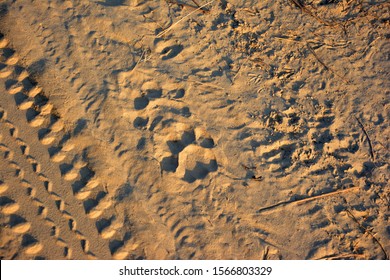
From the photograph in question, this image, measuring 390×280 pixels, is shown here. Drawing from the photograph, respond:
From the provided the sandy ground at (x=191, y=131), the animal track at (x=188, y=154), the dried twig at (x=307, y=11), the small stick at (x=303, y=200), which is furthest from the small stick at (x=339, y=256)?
the dried twig at (x=307, y=11)

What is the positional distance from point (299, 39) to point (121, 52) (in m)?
2.01

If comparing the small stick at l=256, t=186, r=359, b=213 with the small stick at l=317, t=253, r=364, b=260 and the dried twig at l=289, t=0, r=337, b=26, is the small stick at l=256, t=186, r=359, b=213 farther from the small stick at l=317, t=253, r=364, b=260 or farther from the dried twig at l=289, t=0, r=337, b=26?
the dried twig at l=289, t=0, r=337, b=26

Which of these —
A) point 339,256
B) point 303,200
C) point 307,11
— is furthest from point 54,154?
point 307,11

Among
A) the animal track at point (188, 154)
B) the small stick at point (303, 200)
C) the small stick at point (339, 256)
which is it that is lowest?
the small stick at point (339, 256)

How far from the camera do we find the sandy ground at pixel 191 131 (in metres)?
2.71

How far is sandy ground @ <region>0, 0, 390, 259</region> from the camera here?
2.71m

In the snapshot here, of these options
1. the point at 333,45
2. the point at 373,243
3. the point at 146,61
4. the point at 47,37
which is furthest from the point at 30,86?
the point at 373,243

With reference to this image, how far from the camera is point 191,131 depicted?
296 centimetres

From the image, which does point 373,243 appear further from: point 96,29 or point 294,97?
point 96,29

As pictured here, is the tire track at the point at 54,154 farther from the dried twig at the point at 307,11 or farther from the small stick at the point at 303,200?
the dried twig at the point at 307,11

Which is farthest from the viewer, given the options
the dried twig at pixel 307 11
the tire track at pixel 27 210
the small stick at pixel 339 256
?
the dried twig at pixel 307 11

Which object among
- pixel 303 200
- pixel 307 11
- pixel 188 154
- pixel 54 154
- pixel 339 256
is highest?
pixel 307 11

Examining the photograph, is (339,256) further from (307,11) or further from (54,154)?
(54,154)

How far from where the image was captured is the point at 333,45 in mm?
3373
